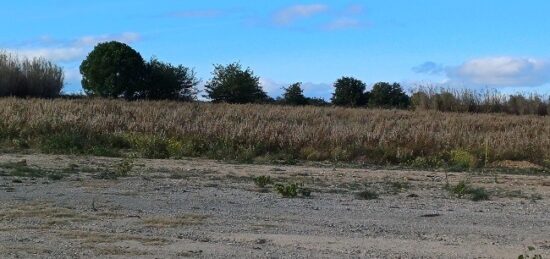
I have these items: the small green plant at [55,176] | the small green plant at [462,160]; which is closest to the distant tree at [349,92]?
the small green plant at [462,160]

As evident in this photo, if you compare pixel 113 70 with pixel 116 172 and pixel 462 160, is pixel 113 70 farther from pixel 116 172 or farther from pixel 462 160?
pixel 116 172

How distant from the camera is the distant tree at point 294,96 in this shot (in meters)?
62.5

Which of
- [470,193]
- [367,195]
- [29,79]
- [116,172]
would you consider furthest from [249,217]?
[29,79]

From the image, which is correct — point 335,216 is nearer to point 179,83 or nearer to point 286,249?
point 286,249

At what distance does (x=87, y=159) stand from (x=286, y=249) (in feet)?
47.0

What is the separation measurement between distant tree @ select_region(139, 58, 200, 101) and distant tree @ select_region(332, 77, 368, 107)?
11061mm

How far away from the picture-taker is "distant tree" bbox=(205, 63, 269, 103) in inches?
2421

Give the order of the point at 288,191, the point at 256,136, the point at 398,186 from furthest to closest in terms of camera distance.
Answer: the point at 256,136 → the point at 398,186 → the point at 288,191

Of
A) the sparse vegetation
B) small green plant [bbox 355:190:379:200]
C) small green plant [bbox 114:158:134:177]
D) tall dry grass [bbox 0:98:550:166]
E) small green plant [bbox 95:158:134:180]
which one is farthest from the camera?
the sparse vegetation

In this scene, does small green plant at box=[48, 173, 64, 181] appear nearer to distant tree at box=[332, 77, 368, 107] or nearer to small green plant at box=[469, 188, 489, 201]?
small green plant at box=[469, 188, 489, 201]

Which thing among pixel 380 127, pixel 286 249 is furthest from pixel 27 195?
pixel 380 127

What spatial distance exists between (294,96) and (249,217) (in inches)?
2017

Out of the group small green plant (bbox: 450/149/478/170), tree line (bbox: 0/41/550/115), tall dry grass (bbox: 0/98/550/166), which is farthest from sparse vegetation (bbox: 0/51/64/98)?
small green plant (bbox: 450/149/478/170)

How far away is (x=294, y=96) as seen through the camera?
62719 mm
